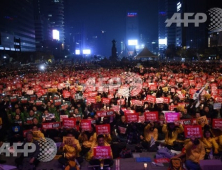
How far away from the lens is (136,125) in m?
12.0

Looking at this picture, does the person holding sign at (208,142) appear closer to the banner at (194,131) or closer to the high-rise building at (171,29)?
the banner at (194,131)

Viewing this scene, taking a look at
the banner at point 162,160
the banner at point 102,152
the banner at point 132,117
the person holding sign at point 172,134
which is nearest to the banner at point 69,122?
the banner at point 132,117

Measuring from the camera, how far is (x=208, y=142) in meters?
9.66

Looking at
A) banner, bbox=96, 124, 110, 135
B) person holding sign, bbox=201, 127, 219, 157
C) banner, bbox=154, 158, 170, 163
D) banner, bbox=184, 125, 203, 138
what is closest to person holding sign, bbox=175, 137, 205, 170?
banner, bbox=184, 125, 203, 138

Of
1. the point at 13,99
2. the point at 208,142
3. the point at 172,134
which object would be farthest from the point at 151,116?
the point at 13,99

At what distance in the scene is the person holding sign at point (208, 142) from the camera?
9578mm

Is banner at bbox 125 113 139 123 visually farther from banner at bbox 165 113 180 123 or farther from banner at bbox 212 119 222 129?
banner at bbox 212 119 222 129

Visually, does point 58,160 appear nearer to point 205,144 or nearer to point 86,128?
point 86,128

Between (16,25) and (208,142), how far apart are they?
105992 mm

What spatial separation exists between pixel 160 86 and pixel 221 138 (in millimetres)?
12731

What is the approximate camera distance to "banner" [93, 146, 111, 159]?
28.7ft
